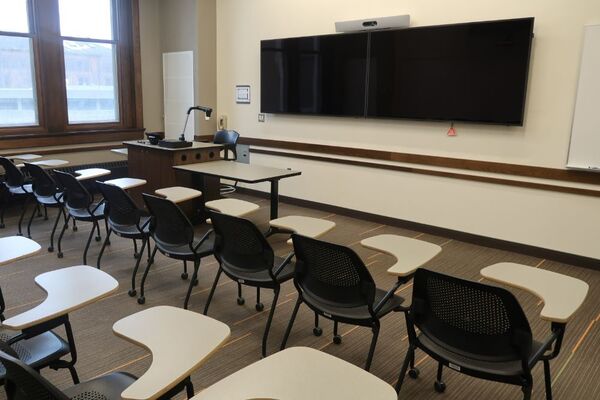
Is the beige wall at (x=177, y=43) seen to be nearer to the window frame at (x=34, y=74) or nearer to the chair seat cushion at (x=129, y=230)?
the window frame at (x=34, y=74)

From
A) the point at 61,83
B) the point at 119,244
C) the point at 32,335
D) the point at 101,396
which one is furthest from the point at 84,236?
the point at 101,396

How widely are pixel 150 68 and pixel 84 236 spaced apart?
3.44m

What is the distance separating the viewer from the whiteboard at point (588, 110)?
397 cm

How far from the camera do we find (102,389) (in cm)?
165

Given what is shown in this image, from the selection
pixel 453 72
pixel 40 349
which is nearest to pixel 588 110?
pixel 453 72

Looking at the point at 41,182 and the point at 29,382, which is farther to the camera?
the point at 41,182

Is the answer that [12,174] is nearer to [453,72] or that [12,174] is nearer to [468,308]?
[453,72]

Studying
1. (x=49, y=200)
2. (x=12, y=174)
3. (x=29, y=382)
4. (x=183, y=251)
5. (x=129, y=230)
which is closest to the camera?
(x=29, y=382)

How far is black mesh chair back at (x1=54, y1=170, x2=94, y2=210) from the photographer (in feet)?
13.0

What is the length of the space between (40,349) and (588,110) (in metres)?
4.34

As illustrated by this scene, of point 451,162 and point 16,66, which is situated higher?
point 16,66

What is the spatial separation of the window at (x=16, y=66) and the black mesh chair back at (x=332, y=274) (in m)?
5.22

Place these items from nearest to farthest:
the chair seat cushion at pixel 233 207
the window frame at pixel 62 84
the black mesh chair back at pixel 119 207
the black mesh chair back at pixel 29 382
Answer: the black mesh chair back at pixel 29 382, the chair seat cushion at pixel 233 207, the black mesh chair back at pixel 119 207, the window frame at pixel 62 84

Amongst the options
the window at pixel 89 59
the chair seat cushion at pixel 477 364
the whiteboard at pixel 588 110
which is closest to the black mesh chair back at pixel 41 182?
the window at pixel 89 59
